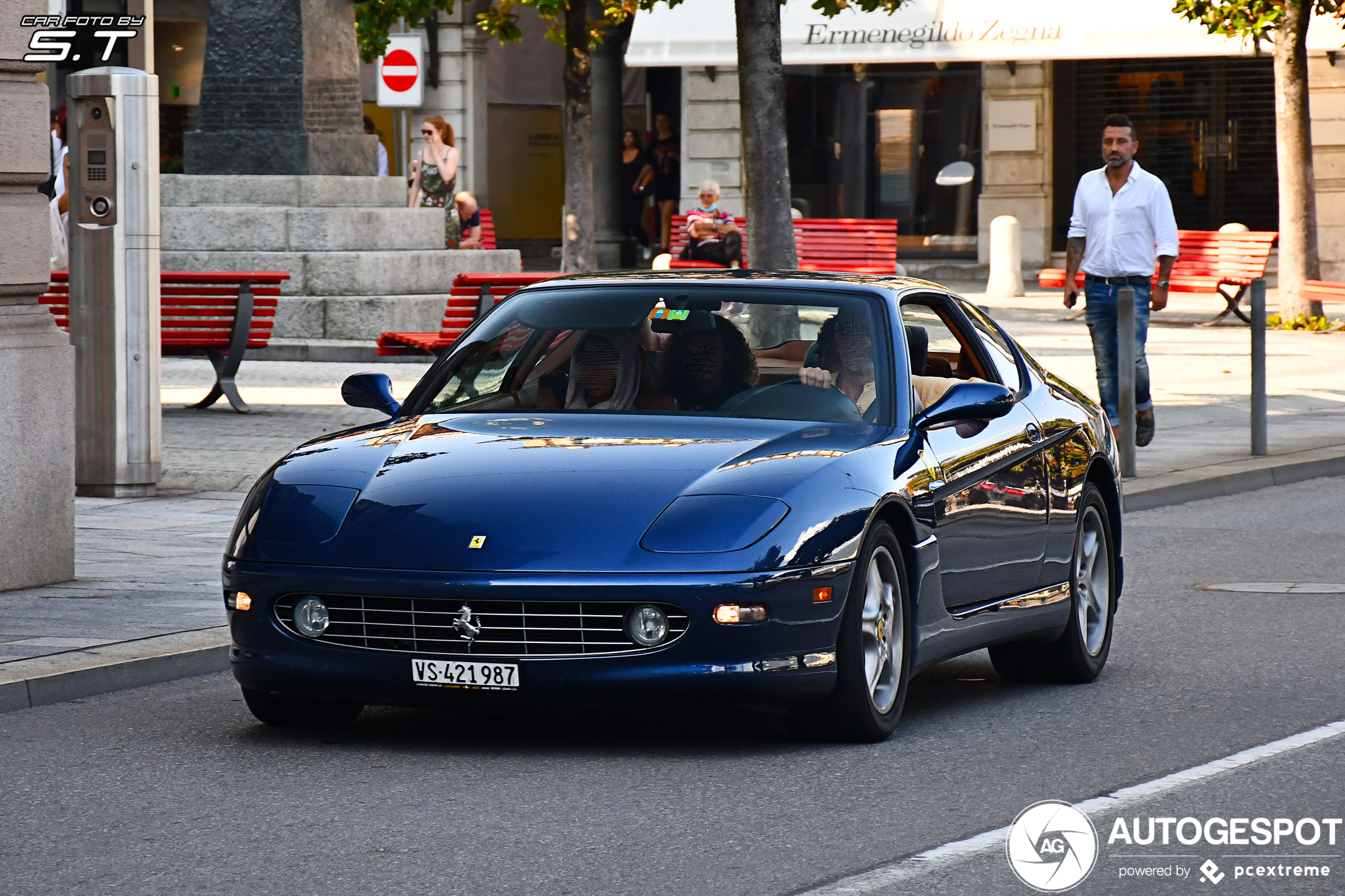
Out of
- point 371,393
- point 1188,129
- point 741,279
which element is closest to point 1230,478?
point 741,279

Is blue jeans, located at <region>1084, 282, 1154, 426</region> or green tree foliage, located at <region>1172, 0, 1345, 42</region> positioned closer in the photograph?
blue jeans, located at <region>1084, 282, 1154, 426</region>

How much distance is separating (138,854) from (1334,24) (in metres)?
29.0

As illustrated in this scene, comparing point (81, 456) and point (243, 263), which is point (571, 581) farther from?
point (243, 263)

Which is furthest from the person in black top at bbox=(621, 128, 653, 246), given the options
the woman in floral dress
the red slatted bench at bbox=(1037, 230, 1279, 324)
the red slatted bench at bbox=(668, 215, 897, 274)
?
the woman in floral dress

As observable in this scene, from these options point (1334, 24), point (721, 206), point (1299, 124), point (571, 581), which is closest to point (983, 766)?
point (571, 581)

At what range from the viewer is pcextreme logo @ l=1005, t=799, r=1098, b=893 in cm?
519

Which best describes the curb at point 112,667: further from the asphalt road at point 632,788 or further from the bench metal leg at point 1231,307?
the bench metal leg at point 1231,307

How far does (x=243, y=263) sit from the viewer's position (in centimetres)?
2083

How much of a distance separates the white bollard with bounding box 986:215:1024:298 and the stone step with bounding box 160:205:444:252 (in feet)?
41.9

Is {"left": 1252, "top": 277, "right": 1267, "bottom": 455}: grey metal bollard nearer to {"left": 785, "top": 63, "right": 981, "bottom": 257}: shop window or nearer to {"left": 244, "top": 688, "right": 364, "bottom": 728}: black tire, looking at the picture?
{"left": 244, "top": 688, "right": 364, "bottom": 728}: black tire

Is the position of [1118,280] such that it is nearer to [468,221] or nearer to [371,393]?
[371,393]

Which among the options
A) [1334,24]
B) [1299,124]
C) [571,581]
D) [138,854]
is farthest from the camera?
[1334,24]

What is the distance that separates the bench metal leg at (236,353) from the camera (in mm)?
16359

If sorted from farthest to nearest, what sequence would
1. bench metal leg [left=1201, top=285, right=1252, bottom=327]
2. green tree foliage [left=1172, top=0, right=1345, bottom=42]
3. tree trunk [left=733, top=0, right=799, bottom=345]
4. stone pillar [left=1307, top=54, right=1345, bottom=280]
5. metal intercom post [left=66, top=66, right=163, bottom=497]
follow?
1. stone pillar [left=1307, top=54, right=1345, bottom=280]
2. bench metal leg [left=1201, top=285, right=1252, bottom=327]
3. green tree foliage [left=1172, top=0, right=1345, bottom=42]
4. tree trunk [left=733, top=0, right=799, bottom=345]
5. metal intercom post [left=66, top=66, right=163, bottom=497]
